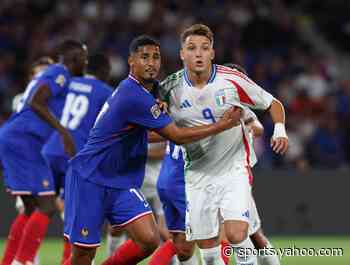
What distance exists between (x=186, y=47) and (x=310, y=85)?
10.1 m

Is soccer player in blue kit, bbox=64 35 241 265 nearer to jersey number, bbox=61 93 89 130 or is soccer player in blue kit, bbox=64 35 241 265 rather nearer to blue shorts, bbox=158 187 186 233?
blue shorts, bbox=158 187 186 233

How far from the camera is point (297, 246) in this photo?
1377 cm

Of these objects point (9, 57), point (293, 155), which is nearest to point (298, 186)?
point (293, 155)

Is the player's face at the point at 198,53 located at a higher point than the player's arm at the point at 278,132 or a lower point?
higher

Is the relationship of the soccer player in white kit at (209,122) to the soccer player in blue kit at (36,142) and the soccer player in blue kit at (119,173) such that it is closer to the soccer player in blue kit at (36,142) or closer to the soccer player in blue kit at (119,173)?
the soccer player in blue kit at (119,173)

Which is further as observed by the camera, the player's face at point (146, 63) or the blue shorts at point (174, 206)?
the blue shorts at point (174, 206)

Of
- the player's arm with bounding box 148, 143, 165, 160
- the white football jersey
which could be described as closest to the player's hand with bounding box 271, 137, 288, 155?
the white football jersey

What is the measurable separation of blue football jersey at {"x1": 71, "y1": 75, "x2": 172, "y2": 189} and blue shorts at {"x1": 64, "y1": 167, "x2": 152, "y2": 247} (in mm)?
69

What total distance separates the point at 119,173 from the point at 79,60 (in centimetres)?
287

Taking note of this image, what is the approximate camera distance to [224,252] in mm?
8562

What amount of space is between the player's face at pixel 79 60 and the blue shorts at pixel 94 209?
2737 millimetres

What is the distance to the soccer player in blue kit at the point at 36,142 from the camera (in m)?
9.95

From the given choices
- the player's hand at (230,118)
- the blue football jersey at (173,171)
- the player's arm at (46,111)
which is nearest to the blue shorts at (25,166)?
the player's arm at (46,111)

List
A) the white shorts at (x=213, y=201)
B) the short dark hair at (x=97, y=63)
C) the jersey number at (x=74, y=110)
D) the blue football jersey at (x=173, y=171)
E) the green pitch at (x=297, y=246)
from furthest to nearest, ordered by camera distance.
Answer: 1. the green pitch at (x=297, y=246)
2. the short dark hair at (x=97, y=63)
3. the jersey number at (x=74, y=110)
4. the blue football jersey at (x=173, y=171)
5. the white shorts at (x=213, y=201)
